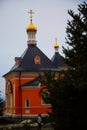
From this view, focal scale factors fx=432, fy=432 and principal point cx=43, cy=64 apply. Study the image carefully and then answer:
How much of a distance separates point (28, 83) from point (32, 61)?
145 inches

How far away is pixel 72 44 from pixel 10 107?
3687 centimetres

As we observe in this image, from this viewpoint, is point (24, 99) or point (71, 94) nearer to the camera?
point (71, 94)

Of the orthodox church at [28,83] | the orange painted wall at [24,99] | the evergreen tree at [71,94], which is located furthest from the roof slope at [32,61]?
the evergreen tree at [71,94]

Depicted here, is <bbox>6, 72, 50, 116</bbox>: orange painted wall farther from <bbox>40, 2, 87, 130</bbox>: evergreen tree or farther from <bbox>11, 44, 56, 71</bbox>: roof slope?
<bbox>40, 2, 87, 130</bbox>: evergreen tree

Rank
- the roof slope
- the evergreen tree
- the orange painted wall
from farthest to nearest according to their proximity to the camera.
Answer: the roof slope < the orange painted wall < the evergreen tree

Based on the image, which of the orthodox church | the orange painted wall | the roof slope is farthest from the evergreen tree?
the roof slope

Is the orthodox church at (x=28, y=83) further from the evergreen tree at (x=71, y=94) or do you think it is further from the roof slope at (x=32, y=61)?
the evergreen tree at (x=71, y=94)

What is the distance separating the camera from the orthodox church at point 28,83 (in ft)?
165

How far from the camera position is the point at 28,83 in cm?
5078

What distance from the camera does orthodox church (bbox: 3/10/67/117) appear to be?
50438 millimetres

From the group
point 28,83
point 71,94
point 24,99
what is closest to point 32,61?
point 28,83

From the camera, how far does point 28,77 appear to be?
51.4 metres

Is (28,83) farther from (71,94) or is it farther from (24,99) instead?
(71,94)

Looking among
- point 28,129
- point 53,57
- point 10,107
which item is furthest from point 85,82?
point 53,57
